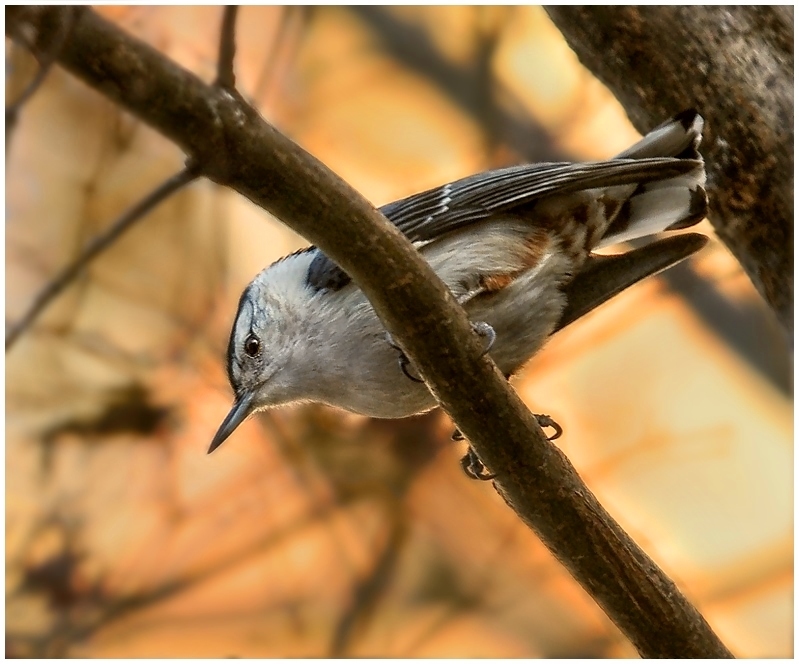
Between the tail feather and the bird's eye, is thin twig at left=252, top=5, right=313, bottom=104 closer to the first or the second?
the bird's eye

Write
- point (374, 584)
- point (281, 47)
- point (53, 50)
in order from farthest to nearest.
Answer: point (374, 584), point (281, 47), point (53, 50)

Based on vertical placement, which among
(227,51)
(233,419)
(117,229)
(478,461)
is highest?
(233,419)

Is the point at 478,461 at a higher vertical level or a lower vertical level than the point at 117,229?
lower

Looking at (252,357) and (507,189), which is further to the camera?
(252,357)

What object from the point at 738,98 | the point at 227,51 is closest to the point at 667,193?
the point at 738,98

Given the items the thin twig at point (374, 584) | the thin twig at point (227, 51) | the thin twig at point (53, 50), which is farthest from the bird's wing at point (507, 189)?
the thin twig at point (374, 584)

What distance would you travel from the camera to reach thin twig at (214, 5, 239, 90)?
1195 millimetres

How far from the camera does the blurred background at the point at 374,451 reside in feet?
9.96

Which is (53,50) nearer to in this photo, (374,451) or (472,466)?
(472,466)

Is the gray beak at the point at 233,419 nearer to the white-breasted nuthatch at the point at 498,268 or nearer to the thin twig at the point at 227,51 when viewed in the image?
the white-breasted nuthatch at the point at 498,268

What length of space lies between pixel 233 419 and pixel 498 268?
84cm

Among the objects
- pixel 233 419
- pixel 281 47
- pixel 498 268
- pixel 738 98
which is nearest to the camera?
pixel 498 268

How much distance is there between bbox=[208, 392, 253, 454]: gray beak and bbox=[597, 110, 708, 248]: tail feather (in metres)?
1.06

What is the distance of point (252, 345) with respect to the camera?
2.50 meters
